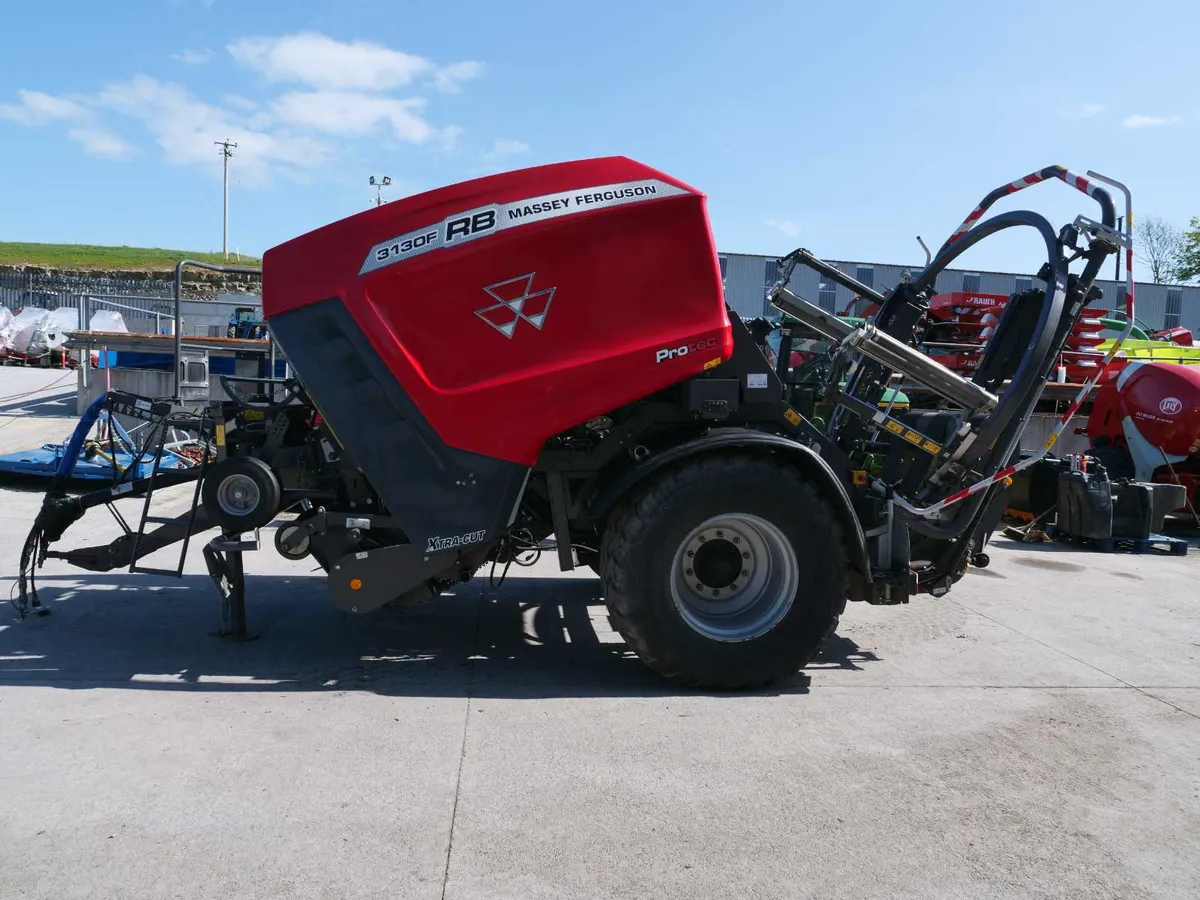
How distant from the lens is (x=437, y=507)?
13.5 ft

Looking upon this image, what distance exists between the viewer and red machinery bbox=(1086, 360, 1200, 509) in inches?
350

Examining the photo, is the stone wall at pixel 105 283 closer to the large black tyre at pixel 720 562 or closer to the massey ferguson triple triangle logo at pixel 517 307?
the massey ferguson triple triangle logo at pixel 517 307

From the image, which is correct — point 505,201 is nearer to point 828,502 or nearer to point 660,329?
point 660,329

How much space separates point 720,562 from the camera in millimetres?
4406

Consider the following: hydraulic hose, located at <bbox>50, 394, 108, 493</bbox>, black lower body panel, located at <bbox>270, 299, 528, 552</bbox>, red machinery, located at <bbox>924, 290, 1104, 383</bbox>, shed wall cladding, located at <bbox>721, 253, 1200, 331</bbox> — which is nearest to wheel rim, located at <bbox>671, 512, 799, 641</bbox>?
black lower body panel, located at <bbox>270, 299, 528, 552</bbox>

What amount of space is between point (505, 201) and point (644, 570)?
1.85 m

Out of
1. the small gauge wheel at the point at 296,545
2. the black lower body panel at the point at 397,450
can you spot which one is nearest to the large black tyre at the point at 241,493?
the small gauge wheel at the point at 296,545

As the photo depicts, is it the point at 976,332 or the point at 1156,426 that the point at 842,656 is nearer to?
the point at 1156,426

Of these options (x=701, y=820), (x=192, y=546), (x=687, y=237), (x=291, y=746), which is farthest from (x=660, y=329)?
(x=192, y=546)

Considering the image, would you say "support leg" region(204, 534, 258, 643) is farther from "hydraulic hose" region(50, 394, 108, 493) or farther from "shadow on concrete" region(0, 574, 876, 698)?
"hydraulic hose" region(50, 394, 108, 493)

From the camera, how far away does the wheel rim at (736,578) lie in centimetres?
429

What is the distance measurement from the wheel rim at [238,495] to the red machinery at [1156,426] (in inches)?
343

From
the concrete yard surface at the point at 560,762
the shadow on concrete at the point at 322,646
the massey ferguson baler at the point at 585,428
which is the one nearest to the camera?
the concrete yard surface at the point at 560,762

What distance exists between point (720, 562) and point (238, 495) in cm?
251
